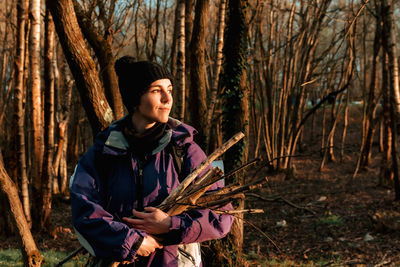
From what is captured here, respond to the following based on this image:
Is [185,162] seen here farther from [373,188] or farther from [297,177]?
[297,177]

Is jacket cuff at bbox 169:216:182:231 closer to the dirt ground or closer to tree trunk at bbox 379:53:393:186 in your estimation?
the dirt ground

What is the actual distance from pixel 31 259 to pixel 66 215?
7577 millimetres

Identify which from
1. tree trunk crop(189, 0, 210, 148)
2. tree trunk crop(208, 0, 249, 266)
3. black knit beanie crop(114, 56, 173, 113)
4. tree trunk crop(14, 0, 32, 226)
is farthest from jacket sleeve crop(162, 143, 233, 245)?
tree trunk crop(14, 0, 32, 226)

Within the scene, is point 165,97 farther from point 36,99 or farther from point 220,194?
point 36,99

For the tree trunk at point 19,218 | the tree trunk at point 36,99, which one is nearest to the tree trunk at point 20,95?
the tree trunk at point 36,99

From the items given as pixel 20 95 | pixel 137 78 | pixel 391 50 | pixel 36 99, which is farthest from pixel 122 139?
pixel 391 50

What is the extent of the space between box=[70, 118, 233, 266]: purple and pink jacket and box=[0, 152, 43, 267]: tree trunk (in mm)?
2379

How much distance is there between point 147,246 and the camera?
75.7 inches

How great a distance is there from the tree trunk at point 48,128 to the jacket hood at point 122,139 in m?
6.45

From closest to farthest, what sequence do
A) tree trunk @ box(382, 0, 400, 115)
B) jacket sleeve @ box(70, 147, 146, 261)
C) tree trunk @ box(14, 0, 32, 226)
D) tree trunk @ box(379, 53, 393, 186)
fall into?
jacket sleeve @ box(70, 147, 146, 261) < tree trunk @ box(14, 0, 32, 226) < tree trunk @ box(382, 0, 400, 115) < tree trunk @ box(379, 53, 393, 186)

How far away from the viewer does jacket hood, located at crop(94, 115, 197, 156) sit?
2045mm

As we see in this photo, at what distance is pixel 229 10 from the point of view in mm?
5227

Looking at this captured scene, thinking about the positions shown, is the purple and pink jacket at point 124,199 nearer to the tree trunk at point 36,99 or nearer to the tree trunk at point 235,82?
the tree trunk at point 235,82

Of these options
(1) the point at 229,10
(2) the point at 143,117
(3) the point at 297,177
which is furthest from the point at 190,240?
(3) the point at 297,177
